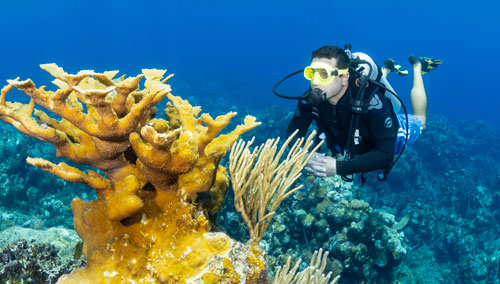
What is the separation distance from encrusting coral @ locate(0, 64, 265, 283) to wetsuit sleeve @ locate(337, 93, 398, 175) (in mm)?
2465

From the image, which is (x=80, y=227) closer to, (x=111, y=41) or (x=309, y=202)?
(x=309, y=202)

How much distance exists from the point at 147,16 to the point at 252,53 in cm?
7167

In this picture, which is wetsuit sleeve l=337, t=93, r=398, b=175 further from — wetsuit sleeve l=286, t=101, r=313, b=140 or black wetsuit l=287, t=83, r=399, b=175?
wetsuit sleeve l=286, t=101, r=313, b=140

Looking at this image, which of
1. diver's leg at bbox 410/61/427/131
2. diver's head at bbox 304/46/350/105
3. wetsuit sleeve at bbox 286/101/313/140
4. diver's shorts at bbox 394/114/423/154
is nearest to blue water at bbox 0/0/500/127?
diver's leg at bbox 410/61/427/131

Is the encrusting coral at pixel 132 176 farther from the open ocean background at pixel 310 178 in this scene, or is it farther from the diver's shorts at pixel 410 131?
the diver's shorts at pixel 410 131

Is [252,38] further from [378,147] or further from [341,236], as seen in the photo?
[378,147]

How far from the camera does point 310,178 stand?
8.37 m

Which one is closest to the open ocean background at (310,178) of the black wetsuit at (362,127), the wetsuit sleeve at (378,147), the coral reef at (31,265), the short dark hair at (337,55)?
the coral reef at (31,265)

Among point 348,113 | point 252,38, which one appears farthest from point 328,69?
point 252,38

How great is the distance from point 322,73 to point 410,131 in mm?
2877

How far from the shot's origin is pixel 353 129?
448cm

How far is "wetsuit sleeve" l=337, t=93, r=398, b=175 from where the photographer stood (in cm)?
420

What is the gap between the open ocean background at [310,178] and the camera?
7.41 m

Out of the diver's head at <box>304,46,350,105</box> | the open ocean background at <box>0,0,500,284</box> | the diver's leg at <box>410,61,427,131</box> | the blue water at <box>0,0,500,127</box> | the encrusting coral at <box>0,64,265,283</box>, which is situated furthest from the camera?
the blue water at <box>0,0,500,127</box>
